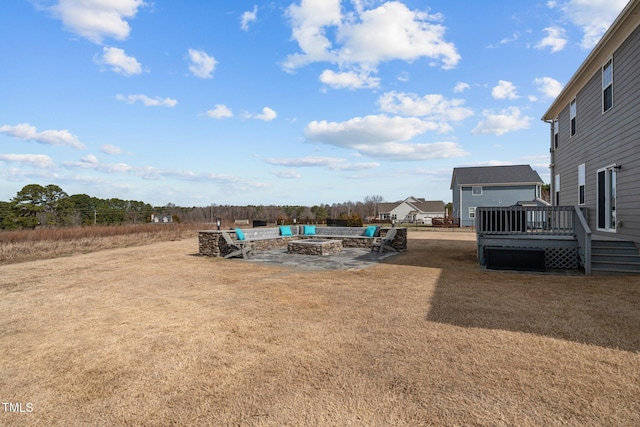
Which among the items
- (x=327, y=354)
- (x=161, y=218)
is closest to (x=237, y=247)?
(x=327, y=354)

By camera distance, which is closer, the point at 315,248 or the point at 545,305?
the point at 545,305

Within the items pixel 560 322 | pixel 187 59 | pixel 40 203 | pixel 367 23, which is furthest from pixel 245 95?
pixel 40 203

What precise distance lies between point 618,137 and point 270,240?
11.7 metres

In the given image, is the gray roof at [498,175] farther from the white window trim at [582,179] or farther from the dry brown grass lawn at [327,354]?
the dry brown grass lawn at [327,354]

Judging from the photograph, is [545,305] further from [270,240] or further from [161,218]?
[161,218]

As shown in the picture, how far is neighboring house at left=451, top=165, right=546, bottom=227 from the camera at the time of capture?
31375 mm

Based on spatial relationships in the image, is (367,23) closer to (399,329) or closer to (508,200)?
(399,329)

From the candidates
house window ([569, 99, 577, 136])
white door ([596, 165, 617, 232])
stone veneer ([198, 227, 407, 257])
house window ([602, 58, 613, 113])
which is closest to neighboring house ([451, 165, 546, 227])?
house window ([569, 99, 577, 136])

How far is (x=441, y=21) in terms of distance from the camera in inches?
426

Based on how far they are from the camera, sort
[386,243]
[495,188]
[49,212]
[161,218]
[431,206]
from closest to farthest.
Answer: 1. [386,243]
2. [49,212]
3. [495,188]
4. [161,218]
5. [431,206]

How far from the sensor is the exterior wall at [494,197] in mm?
31391

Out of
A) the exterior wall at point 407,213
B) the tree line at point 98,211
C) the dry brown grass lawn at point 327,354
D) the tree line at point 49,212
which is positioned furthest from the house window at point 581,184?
the exterior wall at point 407,213

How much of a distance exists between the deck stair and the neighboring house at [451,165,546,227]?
23563mm

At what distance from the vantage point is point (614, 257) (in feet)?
26.3
